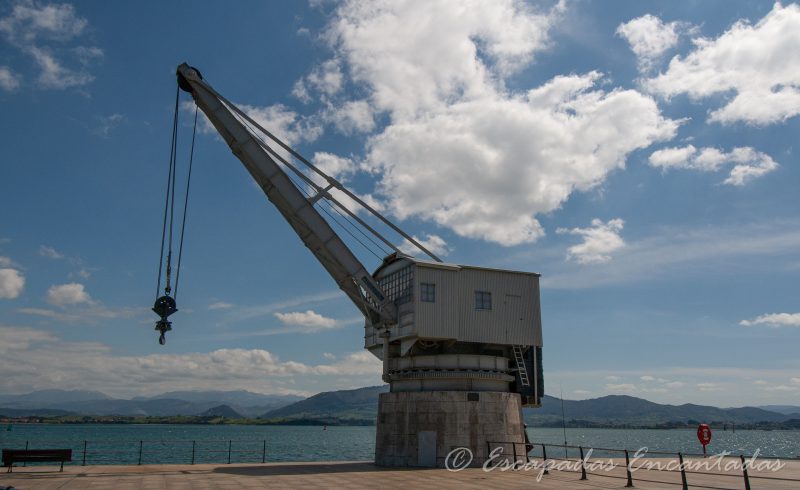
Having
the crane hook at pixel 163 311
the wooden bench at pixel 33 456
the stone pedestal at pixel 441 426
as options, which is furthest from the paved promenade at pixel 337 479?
the crane hook at pixel 163 311

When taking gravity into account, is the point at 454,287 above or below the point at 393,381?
above

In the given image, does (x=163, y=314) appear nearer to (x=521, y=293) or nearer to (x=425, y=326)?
(x=425, y=326)

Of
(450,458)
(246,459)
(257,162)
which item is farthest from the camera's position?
(246,459)

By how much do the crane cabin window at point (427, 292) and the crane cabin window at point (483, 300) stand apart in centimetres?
238

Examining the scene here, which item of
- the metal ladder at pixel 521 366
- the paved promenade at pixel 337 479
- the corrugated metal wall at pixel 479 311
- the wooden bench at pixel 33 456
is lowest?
the paved promenade at pixel 337 479

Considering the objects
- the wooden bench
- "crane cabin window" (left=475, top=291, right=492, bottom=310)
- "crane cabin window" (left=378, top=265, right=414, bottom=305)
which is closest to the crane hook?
the wooden bench

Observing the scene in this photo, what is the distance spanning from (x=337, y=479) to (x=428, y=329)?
891cm

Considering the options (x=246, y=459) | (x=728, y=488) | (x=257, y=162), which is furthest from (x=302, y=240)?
(x=246, y=459)

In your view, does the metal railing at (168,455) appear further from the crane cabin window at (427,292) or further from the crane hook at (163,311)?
the crane cabin window at (427,292)

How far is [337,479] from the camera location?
861 inches

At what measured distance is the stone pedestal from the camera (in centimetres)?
2811

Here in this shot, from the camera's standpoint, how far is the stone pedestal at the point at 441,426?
92.2 feet

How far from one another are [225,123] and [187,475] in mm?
15901

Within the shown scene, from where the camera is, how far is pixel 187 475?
22719 mm
